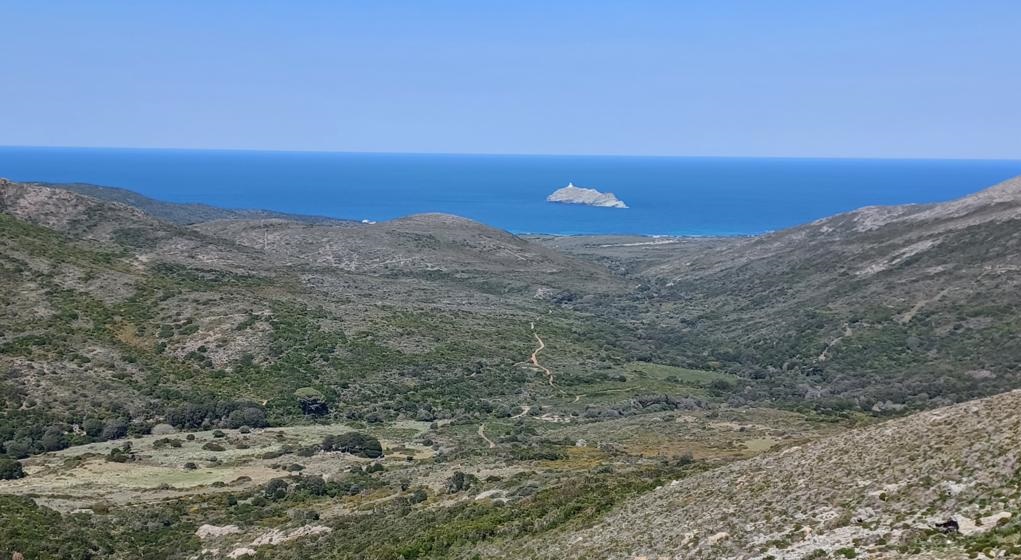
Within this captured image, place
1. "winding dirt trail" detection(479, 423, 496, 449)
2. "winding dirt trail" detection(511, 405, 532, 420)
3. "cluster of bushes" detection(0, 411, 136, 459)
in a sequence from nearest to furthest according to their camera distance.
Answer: "cluster of bushes" detection(0, 411, 136, 459), "winding dirt trail" detection(479, 423, 496, 449), "winding dirt trail" detection(511, 405, 532, 420)

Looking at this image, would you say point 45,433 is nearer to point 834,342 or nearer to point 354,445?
point 354,445

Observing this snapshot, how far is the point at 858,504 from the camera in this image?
1912 cm

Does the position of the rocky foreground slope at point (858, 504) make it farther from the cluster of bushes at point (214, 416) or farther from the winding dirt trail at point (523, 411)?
the winding dirt trail at point (523, 411)

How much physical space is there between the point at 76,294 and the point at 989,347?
270ft

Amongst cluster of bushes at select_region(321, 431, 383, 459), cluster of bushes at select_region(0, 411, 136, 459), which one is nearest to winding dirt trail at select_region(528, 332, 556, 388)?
cluster of bushes at select_region(321, 431, 383, 459)

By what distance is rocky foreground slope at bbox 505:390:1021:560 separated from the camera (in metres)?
16.8

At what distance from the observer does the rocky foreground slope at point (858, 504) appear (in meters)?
16.8

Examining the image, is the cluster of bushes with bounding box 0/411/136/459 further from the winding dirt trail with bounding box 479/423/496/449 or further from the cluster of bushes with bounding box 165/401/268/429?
the winding dirt trail with bounding box 479/423/496/449

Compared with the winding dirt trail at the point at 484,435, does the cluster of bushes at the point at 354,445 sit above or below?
above

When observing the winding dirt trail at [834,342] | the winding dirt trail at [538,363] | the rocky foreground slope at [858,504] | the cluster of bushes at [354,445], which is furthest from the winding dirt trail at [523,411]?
the rocky foreground slope at [858,504]

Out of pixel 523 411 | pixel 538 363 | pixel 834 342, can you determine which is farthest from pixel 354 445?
pixel 834 342

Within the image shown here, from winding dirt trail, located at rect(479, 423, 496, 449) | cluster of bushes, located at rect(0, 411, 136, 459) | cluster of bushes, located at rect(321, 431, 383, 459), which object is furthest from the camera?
winding dirt trail, located at rect(479, 423, 496, 449)

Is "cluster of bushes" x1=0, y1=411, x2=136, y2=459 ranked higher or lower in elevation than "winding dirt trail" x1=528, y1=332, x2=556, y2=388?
higher

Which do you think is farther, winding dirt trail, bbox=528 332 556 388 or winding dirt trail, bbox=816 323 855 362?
winding dirt trail, bbox=816 323 855 362
